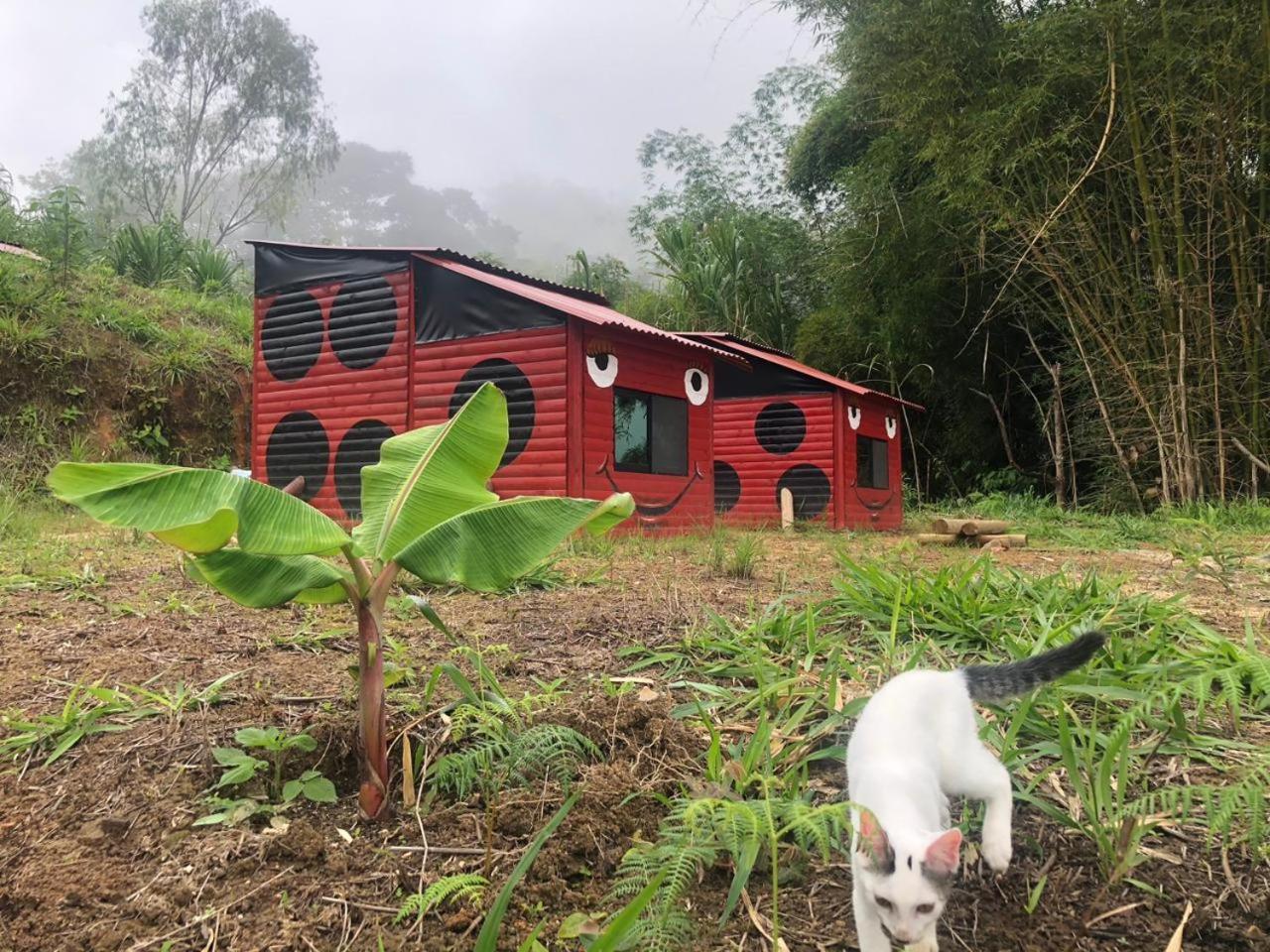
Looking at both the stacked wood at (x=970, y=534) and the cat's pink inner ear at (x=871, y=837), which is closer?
the cat's pink inner ear at (x=871, y=837)

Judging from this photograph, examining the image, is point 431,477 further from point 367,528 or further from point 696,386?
point 696,386

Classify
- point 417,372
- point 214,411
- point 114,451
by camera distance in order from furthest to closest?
point 214,411
point 114,451
point 417,372

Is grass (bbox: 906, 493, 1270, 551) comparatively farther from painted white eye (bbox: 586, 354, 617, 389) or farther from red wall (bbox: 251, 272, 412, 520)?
red wall (bbox: 251, 272, 412, 520)

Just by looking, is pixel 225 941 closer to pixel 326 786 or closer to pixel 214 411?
pixel 326 786

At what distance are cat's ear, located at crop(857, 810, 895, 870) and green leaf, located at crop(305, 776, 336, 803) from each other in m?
1.05

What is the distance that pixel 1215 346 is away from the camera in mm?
8719

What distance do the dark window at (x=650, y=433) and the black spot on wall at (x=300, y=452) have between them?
10.8 ft

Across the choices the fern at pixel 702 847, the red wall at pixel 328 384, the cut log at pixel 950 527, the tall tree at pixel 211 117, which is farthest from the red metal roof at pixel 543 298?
the tall tree at pixel 211 117

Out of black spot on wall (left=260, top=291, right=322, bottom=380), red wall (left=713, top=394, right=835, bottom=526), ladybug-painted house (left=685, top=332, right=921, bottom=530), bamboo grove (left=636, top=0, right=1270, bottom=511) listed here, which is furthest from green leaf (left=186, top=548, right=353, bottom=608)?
red wall (left=713, top=394, right=835, bottom=526)

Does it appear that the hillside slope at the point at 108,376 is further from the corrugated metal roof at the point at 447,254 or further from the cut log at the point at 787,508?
the cut log at the point at 787,508

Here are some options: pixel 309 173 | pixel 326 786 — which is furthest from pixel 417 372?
pixel 309 173

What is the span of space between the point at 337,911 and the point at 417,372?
773cm

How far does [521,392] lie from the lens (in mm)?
8156

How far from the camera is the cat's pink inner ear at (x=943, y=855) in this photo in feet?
3.29
